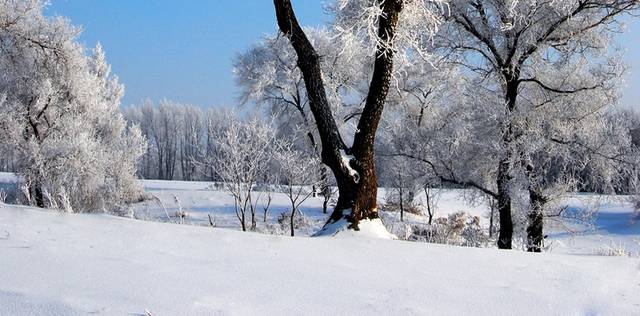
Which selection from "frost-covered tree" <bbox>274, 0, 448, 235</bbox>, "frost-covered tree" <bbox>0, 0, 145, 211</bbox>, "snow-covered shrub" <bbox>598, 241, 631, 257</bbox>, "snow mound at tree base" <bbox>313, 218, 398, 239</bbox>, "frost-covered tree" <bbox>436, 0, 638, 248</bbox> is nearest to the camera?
"snow mound at tree base" <bbox>313, 218, 398, 239</bbox>

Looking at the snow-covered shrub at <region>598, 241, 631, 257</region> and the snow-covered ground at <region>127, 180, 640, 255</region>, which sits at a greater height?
the snow-covered shrub at <region>598, 241, 631, 257</region>

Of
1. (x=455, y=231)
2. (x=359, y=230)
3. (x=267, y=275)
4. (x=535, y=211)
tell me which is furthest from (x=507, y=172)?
(x=267, y=275)

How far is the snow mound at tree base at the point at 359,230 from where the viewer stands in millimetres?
5805

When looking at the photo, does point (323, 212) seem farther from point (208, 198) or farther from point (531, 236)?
point (531, 236)

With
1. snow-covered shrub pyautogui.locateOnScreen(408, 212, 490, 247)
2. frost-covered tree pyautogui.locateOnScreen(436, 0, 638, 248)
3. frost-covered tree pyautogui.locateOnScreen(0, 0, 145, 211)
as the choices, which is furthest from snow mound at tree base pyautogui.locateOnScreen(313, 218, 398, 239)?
Answer: frost-covered tree pyautogui.locateOnScreen(0, 0, 145, 211)

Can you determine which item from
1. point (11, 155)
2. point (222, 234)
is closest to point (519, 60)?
point (222, 234)

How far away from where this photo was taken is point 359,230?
19.4ft

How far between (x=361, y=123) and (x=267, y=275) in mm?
3194

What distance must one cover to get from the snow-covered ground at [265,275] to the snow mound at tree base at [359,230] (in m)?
0.88

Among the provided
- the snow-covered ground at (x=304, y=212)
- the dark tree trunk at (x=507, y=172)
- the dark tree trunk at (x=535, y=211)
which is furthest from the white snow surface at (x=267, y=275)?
the snow-covered ground at (x=304, y=212)

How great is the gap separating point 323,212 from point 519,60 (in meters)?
14.7

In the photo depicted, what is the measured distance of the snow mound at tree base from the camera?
5.80 m

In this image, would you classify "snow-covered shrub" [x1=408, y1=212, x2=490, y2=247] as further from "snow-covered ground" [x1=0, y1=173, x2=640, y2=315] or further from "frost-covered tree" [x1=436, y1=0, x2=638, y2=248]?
"snow-covered ground" [x1=0, y1=173, x2=640, y2=315]

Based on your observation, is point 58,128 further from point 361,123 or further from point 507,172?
point 361,123
